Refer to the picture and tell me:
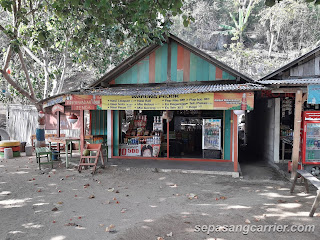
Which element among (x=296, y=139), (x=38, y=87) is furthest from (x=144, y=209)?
(x=38, y=87)

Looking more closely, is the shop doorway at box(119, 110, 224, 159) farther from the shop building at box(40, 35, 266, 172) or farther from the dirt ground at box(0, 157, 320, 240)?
A: the dirt ground at box(0, 157, 320, 240)

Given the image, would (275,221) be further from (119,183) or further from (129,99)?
(129,99)

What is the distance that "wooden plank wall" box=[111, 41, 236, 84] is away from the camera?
379 inches

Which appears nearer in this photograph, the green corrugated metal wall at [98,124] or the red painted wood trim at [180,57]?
the red painted wood trim at [180,57]

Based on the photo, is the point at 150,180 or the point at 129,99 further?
the point at 129,99

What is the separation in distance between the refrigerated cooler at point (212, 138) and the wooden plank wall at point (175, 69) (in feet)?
5.65

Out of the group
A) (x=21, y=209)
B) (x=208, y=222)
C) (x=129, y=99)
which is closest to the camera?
(x=208, y=222)

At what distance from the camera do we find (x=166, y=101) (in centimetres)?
873

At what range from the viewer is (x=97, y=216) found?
509 centimetres

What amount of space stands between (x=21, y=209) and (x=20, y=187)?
74.9 inches

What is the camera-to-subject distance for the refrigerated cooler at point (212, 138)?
9.82m

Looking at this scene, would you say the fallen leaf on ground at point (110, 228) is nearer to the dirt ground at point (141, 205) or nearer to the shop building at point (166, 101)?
the dirt ground at point (141, 205)

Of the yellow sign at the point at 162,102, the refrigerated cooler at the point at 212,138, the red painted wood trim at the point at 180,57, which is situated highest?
the red painted wood trim at the point at 180,57

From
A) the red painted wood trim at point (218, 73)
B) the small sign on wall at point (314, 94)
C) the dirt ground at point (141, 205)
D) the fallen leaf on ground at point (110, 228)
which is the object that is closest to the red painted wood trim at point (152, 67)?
Result: the red painted wood trim at point (218, 73)
